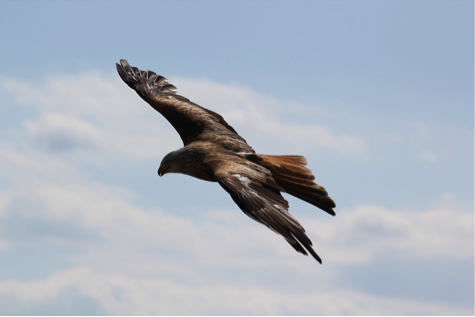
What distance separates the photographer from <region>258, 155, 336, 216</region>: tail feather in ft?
32.2

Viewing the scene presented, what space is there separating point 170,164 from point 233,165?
161 cm

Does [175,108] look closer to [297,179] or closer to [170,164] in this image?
[170,164]

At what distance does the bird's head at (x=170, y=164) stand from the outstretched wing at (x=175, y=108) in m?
1.05

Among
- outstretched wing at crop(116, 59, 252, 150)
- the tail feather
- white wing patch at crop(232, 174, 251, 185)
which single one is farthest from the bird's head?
white wing patch at crop(232, 174, 251, 185)

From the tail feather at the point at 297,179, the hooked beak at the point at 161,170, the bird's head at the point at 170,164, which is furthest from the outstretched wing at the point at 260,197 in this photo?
the hooked beak at the point at 161,170

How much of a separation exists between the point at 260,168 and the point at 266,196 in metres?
1.22

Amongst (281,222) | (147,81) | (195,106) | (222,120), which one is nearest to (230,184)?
(281,222)

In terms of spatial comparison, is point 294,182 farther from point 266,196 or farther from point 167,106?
point 167,106

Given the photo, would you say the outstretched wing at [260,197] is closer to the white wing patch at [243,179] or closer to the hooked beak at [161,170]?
the white wing patch at [243,179]

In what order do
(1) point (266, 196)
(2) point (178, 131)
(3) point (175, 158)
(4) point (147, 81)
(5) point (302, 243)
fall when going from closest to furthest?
(5) point (302, 243) → (1) point (266, 196) → (3) point (175, 158) → (2) point (178, 131) → (4) point (147, 81)

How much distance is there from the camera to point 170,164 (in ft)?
35.2

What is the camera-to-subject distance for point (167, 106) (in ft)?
42.1

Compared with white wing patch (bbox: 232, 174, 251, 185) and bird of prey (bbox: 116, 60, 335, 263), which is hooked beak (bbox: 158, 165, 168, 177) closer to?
bird of prey (bbox: 116, 60, 335, 263)

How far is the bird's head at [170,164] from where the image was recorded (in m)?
10.6
